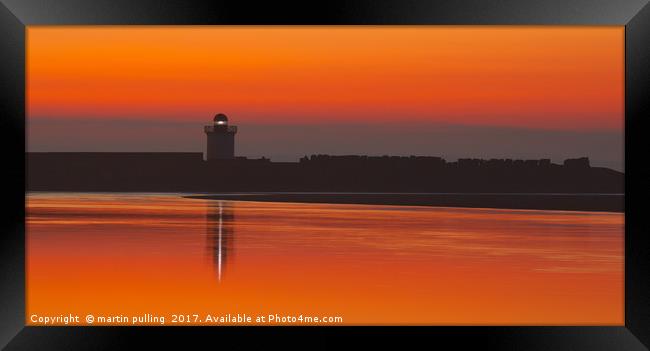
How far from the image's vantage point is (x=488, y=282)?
1013cm

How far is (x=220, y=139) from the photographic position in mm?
71625

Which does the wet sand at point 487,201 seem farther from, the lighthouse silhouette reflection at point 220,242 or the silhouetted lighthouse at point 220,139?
the silhouetted lighthouse at point 220,139

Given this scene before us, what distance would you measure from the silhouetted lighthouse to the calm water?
171ft

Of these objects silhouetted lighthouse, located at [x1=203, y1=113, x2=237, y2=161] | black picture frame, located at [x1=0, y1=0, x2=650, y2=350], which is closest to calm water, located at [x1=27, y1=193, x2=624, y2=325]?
black picture frame, located at [x1=0, y1=0, x2=650, y2=350]

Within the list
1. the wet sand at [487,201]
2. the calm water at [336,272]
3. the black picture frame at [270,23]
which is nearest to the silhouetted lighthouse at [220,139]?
the wet sand at [487,201]

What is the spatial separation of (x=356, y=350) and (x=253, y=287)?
4237 millimetres

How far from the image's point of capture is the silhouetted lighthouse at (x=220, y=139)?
233ft

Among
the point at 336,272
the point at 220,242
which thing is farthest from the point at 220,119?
the point at 336,272

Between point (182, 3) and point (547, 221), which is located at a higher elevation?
point (182, 3)

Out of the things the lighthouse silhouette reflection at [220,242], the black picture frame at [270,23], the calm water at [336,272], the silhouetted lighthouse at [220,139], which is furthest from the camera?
the silhouetted lighthouse at [220,139]

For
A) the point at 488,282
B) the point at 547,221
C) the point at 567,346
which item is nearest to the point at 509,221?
the point at 547,221

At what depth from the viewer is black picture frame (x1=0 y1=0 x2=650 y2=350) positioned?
17.3ft

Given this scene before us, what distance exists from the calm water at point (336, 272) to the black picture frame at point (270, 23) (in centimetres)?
37

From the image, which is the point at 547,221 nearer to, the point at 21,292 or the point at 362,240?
the point at 362,240
